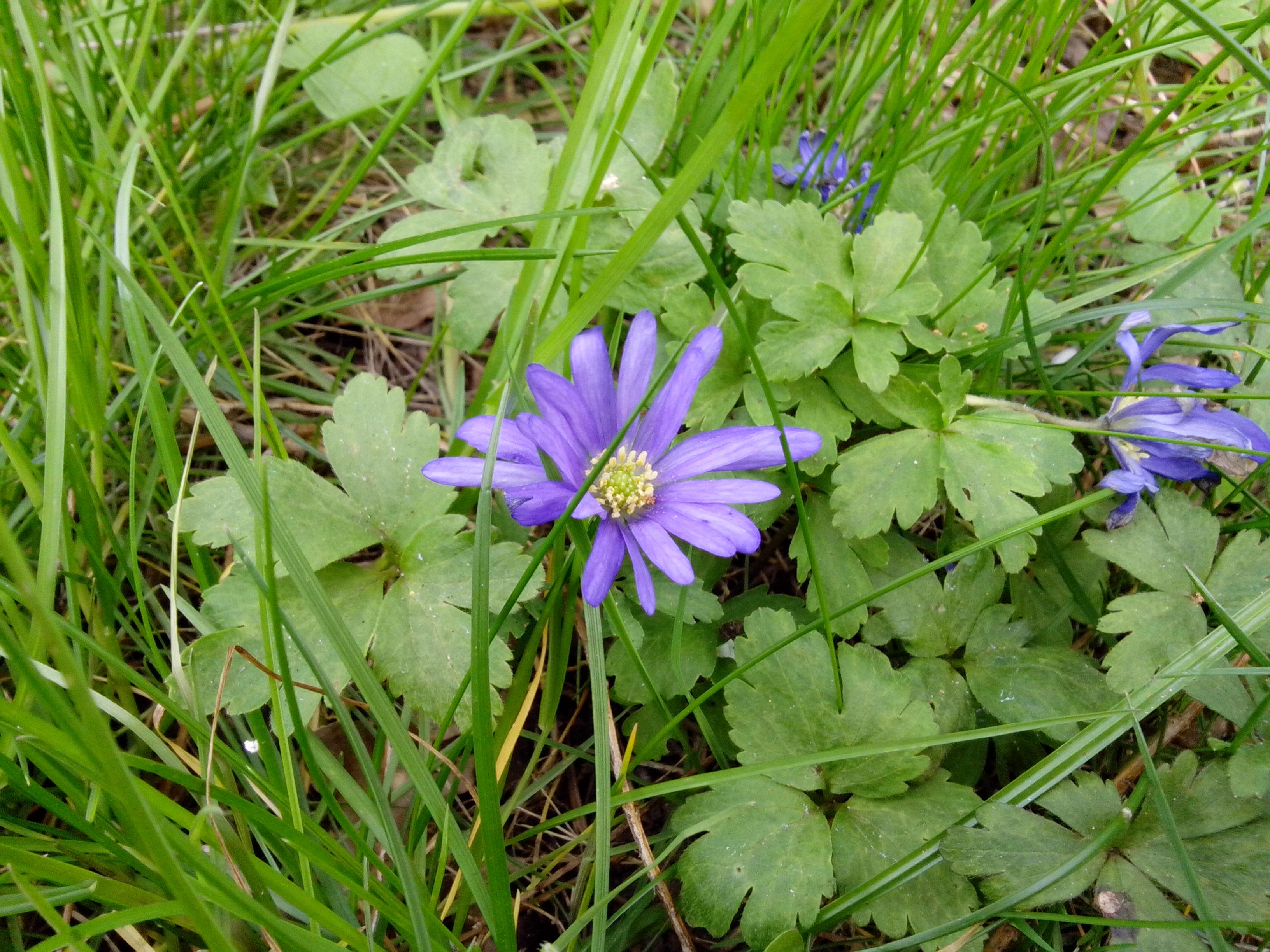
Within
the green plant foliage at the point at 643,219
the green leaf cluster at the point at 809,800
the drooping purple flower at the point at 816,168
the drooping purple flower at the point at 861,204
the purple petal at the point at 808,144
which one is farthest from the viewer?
the purple petal at the point at 808,144

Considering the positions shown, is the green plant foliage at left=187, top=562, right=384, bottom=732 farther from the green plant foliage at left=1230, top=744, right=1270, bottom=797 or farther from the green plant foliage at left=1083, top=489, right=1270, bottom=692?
the green plant foliage at left=1230, top=744, right=1270, bottom=797

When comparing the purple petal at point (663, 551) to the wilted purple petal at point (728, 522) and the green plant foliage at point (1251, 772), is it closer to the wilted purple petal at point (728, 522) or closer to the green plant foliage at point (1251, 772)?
the wilted purple petal at point (728, 522)

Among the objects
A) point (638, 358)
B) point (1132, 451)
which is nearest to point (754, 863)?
point (638, 358)

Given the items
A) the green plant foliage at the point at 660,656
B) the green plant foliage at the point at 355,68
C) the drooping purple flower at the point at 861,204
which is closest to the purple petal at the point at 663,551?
the green plant foliage at the point at 660,656

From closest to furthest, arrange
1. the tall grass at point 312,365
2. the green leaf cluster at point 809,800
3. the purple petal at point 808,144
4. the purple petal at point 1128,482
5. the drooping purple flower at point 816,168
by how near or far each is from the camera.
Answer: the tall grass at point 312,365 → the green leaf cluster at point 809,800 → the purple petal at point 1128,482 → the drooping purple flower at point 816,168 → the purple petal at point 808,144

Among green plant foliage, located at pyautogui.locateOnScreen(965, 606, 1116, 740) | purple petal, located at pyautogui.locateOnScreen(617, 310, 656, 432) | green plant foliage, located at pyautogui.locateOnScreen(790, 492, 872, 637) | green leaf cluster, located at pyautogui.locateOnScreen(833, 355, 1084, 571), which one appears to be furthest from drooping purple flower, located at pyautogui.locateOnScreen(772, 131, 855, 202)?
green plant foliage, located at pyautogui.locateOnScreen(965, 606, 1116, 740)

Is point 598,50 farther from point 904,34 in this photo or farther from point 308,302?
point 308,302
